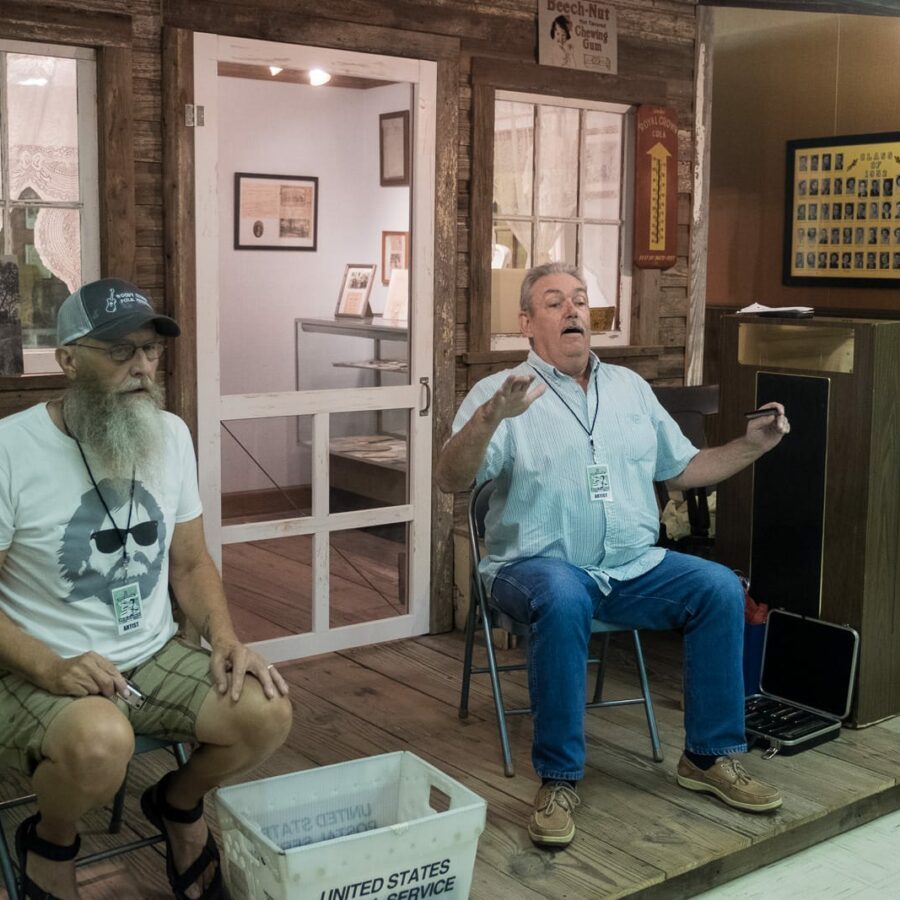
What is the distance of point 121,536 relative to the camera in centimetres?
262

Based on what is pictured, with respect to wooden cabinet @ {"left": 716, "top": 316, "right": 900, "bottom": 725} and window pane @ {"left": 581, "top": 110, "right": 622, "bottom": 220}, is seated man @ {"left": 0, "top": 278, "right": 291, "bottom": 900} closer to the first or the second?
wooden cabinet @ {"left": 716, "top": 316, "right": 900, "bottom": 725}

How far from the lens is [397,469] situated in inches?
184

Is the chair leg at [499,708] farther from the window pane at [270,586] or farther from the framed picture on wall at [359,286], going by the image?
the framed picture on wall at [359,286]

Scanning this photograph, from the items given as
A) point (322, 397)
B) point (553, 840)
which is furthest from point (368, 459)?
point (553, 840)

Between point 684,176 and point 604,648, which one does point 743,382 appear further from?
point 684,176

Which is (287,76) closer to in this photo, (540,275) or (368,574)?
(540,275)

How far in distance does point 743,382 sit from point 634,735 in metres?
1.19

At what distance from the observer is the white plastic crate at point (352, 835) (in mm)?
2438

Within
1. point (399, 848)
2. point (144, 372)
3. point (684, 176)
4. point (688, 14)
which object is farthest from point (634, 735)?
point (688, 14)

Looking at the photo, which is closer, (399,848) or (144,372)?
(399,848)

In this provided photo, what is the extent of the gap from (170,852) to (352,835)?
0.43 metres

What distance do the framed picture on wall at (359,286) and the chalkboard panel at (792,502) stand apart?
1.46 m

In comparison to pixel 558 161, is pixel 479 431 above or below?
below

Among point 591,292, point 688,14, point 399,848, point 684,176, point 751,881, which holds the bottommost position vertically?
point 751,881
